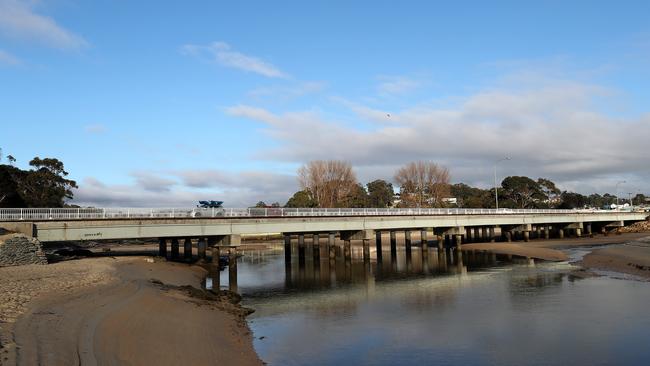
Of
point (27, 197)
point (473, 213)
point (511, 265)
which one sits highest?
point (27, 197)

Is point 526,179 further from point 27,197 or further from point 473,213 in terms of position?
point 27,197

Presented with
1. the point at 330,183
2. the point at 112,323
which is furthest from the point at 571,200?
the point at 112,323

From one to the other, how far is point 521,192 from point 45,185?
12874 cm

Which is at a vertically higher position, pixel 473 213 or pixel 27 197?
pixel 27 197

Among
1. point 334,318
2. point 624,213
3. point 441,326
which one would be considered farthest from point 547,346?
point 624,213


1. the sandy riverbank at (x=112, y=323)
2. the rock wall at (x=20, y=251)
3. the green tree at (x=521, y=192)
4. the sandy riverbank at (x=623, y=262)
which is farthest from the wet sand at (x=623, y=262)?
the green tree at (x=521, y=192)

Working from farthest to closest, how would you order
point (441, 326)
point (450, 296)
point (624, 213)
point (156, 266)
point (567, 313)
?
point (624, 213) → point (156, 266) → point (450, 296) → point (567, 313) → point (441, 326)

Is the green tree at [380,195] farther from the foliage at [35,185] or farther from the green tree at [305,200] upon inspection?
the foliage at [35,185]

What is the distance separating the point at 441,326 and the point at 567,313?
6.97 m

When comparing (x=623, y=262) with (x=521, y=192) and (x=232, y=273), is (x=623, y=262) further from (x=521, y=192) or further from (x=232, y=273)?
(x=521, y=192)

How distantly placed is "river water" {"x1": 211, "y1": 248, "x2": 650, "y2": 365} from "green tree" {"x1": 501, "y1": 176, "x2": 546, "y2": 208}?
109861mm

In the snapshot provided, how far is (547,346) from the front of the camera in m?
17.2

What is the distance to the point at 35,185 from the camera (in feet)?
264

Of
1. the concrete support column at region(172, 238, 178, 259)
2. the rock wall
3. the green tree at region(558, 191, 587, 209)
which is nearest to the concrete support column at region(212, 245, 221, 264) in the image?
the concrete support column at region(172, 238, 178, 259)
